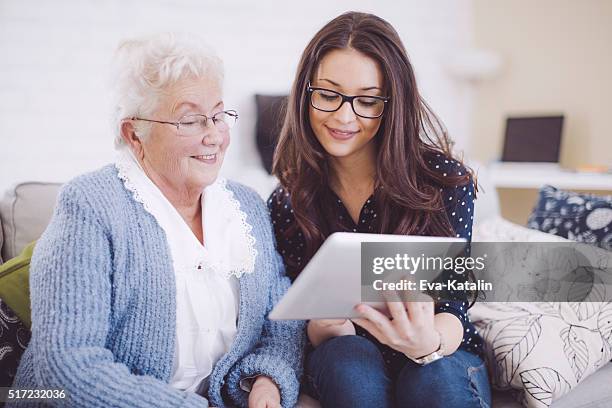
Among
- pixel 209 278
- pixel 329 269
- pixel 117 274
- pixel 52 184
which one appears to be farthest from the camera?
pixel 52 184

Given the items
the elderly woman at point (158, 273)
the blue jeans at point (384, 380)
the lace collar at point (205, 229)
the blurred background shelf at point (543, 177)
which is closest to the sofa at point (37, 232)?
the blue jeans at point (384, 380)

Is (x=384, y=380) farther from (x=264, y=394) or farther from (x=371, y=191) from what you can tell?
(x=371, y=191)

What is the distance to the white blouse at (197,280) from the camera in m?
1.02

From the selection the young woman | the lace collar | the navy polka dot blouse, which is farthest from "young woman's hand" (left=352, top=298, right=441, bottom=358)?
the lace collar

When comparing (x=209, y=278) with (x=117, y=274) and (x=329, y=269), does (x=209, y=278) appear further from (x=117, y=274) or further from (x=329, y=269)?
(x=329, y=269)

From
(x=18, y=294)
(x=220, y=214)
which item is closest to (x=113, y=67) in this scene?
(x=220, y=214)

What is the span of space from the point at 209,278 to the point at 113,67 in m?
0.46

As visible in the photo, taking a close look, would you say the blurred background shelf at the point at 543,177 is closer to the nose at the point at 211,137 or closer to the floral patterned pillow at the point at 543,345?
the floral patterned pillow at the point at 543,345

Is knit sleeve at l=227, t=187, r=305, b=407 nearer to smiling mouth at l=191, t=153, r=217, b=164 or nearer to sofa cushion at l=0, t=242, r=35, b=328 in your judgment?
smiling mouth at l=191, t=153, r=217, b=164

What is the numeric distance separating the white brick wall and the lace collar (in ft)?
3.99

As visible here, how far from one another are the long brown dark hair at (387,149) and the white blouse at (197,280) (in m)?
0.23

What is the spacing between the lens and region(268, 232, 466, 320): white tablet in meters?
0.78

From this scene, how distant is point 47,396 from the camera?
0.88m

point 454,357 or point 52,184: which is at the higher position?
point 52,184
